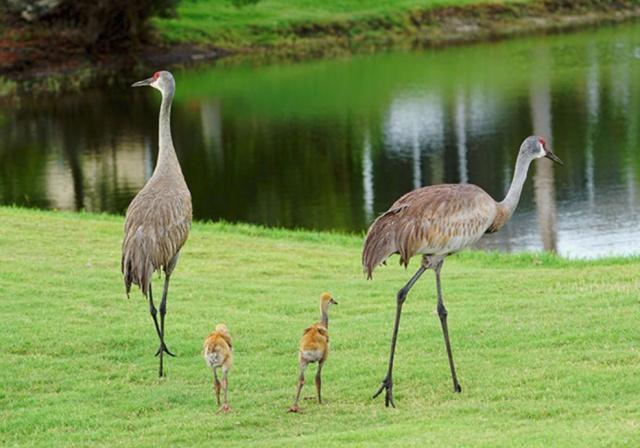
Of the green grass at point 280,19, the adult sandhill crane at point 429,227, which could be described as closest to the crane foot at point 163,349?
the adult sandhill crane at point 429,227

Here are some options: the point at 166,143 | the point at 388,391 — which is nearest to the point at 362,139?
the point at 166,143

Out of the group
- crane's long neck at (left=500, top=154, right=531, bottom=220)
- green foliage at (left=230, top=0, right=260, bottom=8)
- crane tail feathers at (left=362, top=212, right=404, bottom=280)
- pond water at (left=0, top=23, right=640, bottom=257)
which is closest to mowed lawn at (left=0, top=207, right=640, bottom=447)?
crane tail feathers at (left=362, top=212, right=404, bottom=280)

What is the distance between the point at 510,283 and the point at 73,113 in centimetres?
3463

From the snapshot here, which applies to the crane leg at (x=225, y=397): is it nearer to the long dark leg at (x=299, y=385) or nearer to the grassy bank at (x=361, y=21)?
the long dark leg at (x=299, y=385)

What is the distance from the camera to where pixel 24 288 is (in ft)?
50.6

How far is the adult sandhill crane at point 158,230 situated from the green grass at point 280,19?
52.8 meters

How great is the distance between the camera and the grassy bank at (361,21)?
2589 inches

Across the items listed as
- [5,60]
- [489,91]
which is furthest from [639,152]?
[5,60]

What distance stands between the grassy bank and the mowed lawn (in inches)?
1892

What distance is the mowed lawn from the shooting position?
9719mm

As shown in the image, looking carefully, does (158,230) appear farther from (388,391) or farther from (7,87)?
(7,87)

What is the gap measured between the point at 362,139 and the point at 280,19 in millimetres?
30335

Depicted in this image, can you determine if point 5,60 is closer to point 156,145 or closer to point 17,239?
point 156,145

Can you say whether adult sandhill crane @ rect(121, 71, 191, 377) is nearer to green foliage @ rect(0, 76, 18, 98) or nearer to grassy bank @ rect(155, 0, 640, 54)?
green foliage @ rect(0, 76, 18, 98)
